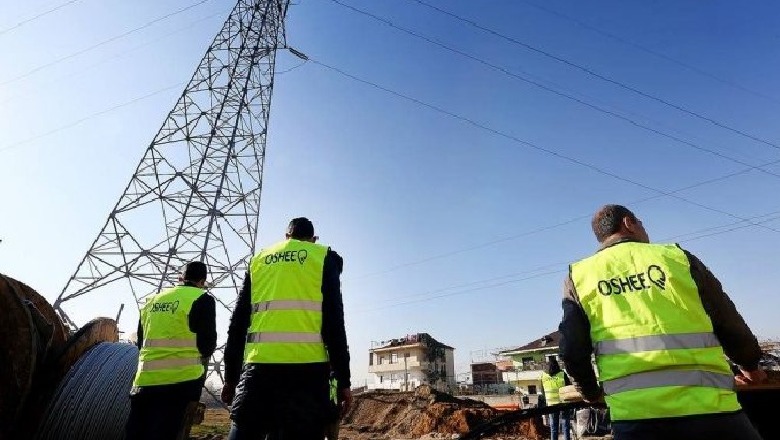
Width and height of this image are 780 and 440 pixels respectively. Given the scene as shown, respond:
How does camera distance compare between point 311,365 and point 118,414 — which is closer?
point 311,365

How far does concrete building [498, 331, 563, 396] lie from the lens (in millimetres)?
44406

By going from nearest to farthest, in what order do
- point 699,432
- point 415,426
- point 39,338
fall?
point 699,432
point 39,338
point 415,426

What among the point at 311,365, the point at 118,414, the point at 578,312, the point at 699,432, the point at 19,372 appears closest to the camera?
the point at 699,432

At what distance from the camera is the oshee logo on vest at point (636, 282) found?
6.23 feet

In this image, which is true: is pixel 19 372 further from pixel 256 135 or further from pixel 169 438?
pixel 256 135

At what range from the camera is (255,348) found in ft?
7.63

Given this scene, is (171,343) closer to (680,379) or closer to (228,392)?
(228,392)

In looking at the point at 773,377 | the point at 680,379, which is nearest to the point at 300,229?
the point at 680,379

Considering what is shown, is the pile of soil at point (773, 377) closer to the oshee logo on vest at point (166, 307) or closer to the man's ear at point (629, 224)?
the man's ear at point (629, 224)

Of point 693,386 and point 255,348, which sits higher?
point 255,348

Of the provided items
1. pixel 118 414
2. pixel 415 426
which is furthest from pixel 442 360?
pixel 118 414

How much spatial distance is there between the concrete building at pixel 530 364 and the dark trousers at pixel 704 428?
44.3 meters

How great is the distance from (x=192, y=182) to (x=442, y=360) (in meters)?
52.6

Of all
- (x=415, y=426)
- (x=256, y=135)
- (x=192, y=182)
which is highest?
(x=256, y=135)
